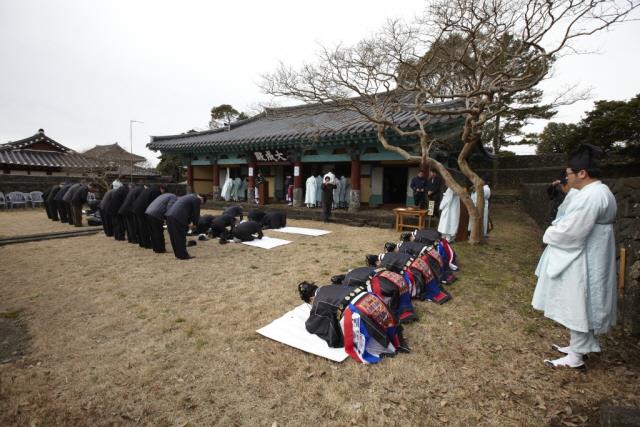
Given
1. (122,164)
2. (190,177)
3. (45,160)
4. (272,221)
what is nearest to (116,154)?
(122,164)

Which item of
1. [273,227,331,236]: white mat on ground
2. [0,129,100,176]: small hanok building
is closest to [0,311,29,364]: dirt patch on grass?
[273,227,331,236]: white mat on ground

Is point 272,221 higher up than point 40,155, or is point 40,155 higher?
point 40,155

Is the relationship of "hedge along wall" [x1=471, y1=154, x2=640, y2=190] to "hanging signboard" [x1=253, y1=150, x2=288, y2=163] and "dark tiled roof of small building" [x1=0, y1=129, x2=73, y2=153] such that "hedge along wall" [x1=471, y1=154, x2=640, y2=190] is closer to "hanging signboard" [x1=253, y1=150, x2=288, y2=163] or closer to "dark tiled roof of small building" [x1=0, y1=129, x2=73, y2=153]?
"hanging signboard" [x1=253, y1=150, x2=288, y2=163]

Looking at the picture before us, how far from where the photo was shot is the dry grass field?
7.22 ft

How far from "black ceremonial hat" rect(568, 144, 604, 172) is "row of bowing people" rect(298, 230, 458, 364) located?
193cm

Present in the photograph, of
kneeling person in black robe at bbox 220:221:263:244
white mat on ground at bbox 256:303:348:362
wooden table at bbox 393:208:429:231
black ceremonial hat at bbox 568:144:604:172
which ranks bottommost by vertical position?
white mat on ground at bbox 256:303:348:362

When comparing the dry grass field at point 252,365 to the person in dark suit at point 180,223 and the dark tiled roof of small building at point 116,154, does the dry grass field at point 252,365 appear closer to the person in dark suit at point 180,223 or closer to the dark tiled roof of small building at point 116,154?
the person in dark suit at point 180,223

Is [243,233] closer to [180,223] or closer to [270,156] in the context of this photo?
[180,223]

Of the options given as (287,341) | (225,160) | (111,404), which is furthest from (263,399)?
(225,160)

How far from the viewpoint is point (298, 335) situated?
3184mm

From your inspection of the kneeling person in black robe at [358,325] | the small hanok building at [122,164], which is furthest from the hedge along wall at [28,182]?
the kneeling person in black robe at [358,325]

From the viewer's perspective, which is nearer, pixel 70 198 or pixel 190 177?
pixel 70 198

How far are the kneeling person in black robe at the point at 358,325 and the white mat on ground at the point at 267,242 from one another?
4.36 m

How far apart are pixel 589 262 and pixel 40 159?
26920 mm
